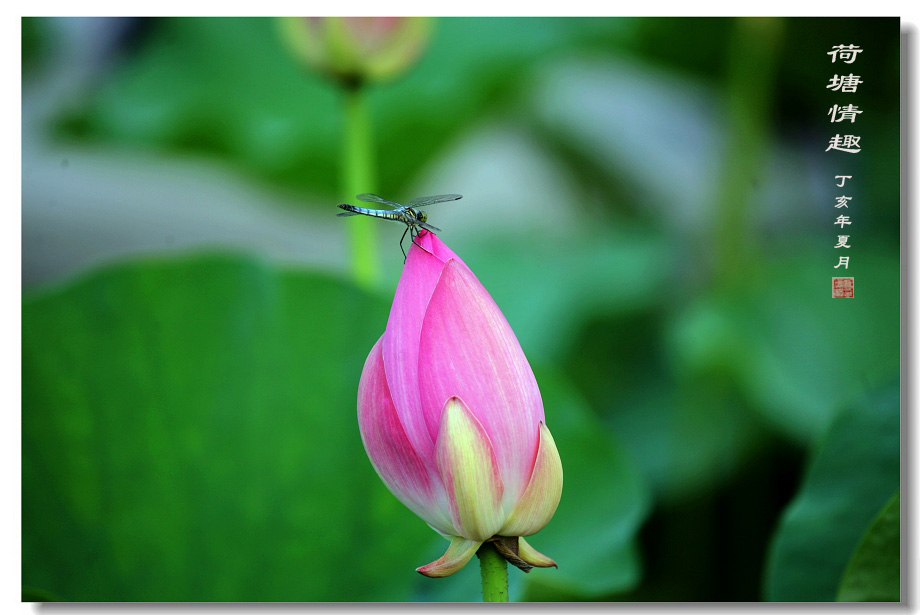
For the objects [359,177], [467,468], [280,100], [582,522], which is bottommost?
[582,522]

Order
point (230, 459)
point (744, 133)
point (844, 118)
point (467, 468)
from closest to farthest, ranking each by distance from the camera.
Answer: point (467, 468) < point (230, 459) < point (844, 118) < point (744, 133)

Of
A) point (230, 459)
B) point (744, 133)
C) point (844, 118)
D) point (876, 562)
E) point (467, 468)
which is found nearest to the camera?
point (467, 468)

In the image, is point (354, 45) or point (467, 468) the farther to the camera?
point (354, 45)

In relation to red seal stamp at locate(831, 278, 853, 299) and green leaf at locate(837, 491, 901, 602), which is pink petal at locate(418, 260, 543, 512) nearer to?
green leaf at locate(837, 491, 901, 602)

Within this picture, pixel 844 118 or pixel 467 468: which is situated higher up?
pixel 844 118

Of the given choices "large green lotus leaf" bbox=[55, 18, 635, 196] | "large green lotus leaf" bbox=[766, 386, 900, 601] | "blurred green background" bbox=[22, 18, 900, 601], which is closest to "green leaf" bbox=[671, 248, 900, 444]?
"blurred green background" bbox=[22, 18, 900, 601]

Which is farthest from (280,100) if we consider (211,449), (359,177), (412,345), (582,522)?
(412,345)

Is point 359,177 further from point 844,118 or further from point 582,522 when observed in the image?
point 844,118
